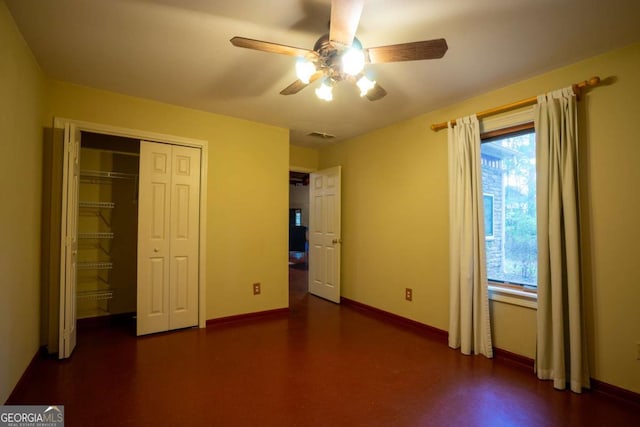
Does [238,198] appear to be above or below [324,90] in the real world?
below

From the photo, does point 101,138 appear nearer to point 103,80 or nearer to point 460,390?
point 103,80

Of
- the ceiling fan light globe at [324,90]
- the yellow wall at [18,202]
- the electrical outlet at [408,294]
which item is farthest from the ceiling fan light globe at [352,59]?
the electrical outlet at [408,294]

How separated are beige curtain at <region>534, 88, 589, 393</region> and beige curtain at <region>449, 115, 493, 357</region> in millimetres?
443

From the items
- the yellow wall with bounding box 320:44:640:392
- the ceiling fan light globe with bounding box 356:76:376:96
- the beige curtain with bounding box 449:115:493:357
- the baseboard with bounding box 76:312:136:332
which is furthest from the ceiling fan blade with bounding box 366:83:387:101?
the baseboard with bounding box 76:312:136:332

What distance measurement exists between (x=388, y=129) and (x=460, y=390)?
9.35 ft

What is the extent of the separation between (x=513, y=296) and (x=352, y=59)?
7.75 feet

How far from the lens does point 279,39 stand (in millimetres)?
1987

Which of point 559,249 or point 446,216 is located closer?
point 559,249

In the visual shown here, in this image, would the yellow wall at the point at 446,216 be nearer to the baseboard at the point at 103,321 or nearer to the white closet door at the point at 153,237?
the white closet door at the point at 153,237

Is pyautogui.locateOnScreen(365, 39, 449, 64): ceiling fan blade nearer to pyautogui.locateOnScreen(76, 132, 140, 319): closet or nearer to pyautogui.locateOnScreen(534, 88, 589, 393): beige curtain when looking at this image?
pyautogui.locateOnScreen(534, 88, 589, 393): beige curtain

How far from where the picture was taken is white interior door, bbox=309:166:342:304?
441 centimetres

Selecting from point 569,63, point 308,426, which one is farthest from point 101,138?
point 569,63

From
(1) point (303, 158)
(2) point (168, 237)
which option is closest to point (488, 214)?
(1) point (303, 158)

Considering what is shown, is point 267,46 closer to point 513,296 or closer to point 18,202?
point 18,202
